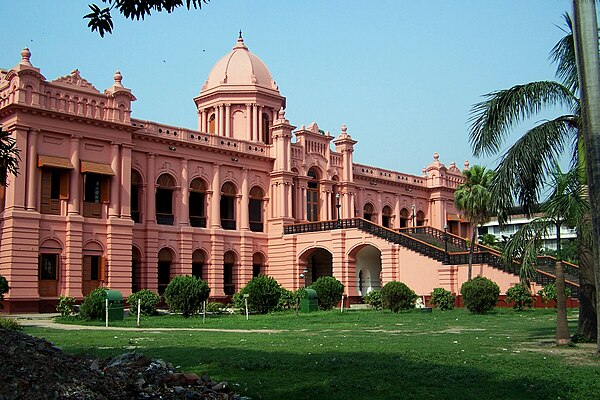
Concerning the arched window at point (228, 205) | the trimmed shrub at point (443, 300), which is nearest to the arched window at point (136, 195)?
the arched window at point (228, 205)

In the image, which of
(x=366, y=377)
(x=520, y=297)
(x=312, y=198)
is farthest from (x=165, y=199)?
(x=366, y=377)

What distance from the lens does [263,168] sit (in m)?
46.0

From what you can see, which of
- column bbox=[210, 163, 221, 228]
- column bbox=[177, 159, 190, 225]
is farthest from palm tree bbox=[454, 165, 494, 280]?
column bbox=[177, 159, 190, 225]

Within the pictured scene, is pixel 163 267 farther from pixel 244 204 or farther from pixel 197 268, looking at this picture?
pixel 244 204

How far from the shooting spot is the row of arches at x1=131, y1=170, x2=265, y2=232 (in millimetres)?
39219

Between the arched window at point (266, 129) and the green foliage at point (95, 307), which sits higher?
the arched window at point (266, 129)

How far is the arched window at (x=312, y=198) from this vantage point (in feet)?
158

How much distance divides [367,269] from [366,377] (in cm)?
3588

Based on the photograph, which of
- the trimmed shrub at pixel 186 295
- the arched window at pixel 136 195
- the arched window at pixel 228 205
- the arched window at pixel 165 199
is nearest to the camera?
the trimmed shrub at pixel 186 295

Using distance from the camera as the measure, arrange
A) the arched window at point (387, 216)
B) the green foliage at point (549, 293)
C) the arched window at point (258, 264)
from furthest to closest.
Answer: the arched window at point (387, 216) → the arched window at point (258, 264) → the green foliage at point (549, 293)

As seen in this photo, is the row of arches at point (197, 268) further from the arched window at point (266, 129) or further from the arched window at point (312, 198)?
the arched window at point (266, 129)

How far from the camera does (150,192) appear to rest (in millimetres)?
39281

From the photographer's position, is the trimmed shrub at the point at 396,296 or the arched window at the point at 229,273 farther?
the arched window at the point at 229,273

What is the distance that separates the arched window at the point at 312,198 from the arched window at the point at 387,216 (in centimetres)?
868
